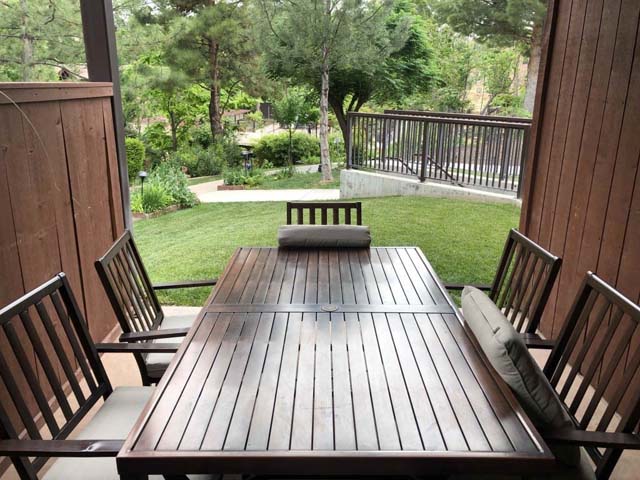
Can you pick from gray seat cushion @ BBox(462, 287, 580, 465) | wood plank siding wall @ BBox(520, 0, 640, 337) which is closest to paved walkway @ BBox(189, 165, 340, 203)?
wood plank siding wall @ BBox(520, 0, 640, 337)

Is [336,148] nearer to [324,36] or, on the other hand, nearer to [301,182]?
[301,182]

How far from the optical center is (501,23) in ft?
22.4

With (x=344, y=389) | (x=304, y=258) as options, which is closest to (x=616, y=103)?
(x=304, y=258)

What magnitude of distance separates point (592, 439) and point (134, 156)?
726 cm

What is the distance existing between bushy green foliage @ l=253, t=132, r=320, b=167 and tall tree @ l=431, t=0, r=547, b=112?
2661 mm

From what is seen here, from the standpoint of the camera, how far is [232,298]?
6.82ft

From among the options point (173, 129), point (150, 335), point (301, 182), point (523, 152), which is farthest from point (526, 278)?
point (173, 129)

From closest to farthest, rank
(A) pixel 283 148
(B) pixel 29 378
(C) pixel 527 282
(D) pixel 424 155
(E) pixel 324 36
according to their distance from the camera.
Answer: (B) pixel 29 378 → (C) pixel 527 282 → (E) pixel 324 36 → (D) pixel 424 155 → (A) pixel 283 148

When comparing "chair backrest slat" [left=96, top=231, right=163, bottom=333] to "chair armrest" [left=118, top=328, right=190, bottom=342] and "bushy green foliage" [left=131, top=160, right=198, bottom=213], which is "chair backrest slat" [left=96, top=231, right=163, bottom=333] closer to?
"chair armrest" [left=118, top=328, right=190, bottom=342]

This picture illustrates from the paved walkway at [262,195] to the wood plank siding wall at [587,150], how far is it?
314 centimetres

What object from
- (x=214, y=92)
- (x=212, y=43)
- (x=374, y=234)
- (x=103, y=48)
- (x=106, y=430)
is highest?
(x=212, y=43)

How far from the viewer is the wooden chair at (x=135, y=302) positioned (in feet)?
6.68

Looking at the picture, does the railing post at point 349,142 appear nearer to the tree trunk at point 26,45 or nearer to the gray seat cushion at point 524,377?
the tree trunk at point 26,45

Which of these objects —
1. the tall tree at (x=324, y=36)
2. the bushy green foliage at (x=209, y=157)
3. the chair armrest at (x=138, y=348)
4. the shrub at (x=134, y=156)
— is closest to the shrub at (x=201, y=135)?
the bushy green foliage at (x=209, y=157)
